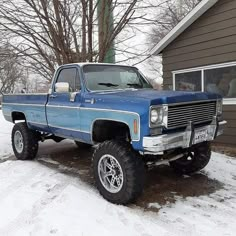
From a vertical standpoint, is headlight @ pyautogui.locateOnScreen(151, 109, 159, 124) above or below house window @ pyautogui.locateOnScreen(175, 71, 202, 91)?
below

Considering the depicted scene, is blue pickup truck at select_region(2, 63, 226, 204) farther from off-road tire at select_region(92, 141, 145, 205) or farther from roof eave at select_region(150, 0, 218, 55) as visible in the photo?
roof eave at select_region(150, 0, 218, 55)

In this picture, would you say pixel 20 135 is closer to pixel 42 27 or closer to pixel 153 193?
pixel 153 193

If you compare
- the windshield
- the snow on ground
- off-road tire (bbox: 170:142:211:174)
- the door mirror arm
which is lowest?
the snow on ground

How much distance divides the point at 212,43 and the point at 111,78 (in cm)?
429

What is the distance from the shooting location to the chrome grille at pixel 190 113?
14.1ft

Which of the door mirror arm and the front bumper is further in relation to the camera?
the door mirror arm

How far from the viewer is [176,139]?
13.7ft

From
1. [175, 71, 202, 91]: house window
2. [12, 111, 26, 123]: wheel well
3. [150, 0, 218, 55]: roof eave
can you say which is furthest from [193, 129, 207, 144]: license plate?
[150, 0, 218, 55]: roof eave

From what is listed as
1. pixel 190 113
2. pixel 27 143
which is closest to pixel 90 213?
pixel 190 113

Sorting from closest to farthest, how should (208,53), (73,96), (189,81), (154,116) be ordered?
(154,116) → (73,96) → (208,53) → (189,81)

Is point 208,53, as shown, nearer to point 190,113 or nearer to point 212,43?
point 212,43

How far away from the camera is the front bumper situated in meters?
3.99

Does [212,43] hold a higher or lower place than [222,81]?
higher

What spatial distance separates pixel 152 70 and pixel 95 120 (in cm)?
3998
